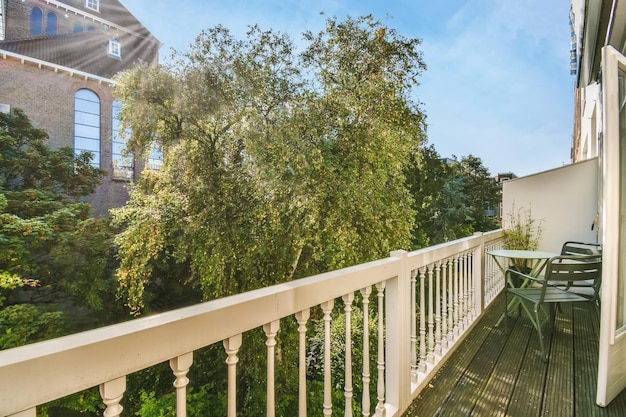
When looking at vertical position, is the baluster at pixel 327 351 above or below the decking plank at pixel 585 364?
above

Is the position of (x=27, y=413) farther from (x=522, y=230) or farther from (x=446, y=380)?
(x=522, y=230)

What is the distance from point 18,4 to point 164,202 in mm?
15616

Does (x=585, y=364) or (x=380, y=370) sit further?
(x=585, y=364)

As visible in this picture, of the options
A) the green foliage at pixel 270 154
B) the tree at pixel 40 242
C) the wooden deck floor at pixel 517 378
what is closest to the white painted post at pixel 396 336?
the wooden deck floor at pixel 517 378

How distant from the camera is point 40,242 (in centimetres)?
896

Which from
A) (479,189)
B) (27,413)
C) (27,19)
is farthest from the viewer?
(479,189)

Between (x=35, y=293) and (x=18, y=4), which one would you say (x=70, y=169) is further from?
(x=18, y=4)

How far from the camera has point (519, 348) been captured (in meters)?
2.60

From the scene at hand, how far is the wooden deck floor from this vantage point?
1.81m

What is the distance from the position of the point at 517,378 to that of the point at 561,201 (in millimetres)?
4060

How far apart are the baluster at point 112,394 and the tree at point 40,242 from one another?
391 inches

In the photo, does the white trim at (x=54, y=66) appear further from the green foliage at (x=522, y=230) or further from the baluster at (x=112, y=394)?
the baluster at (x=112, y=394)

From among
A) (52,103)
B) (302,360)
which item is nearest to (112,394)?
(302,360)

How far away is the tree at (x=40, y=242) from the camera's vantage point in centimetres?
839
